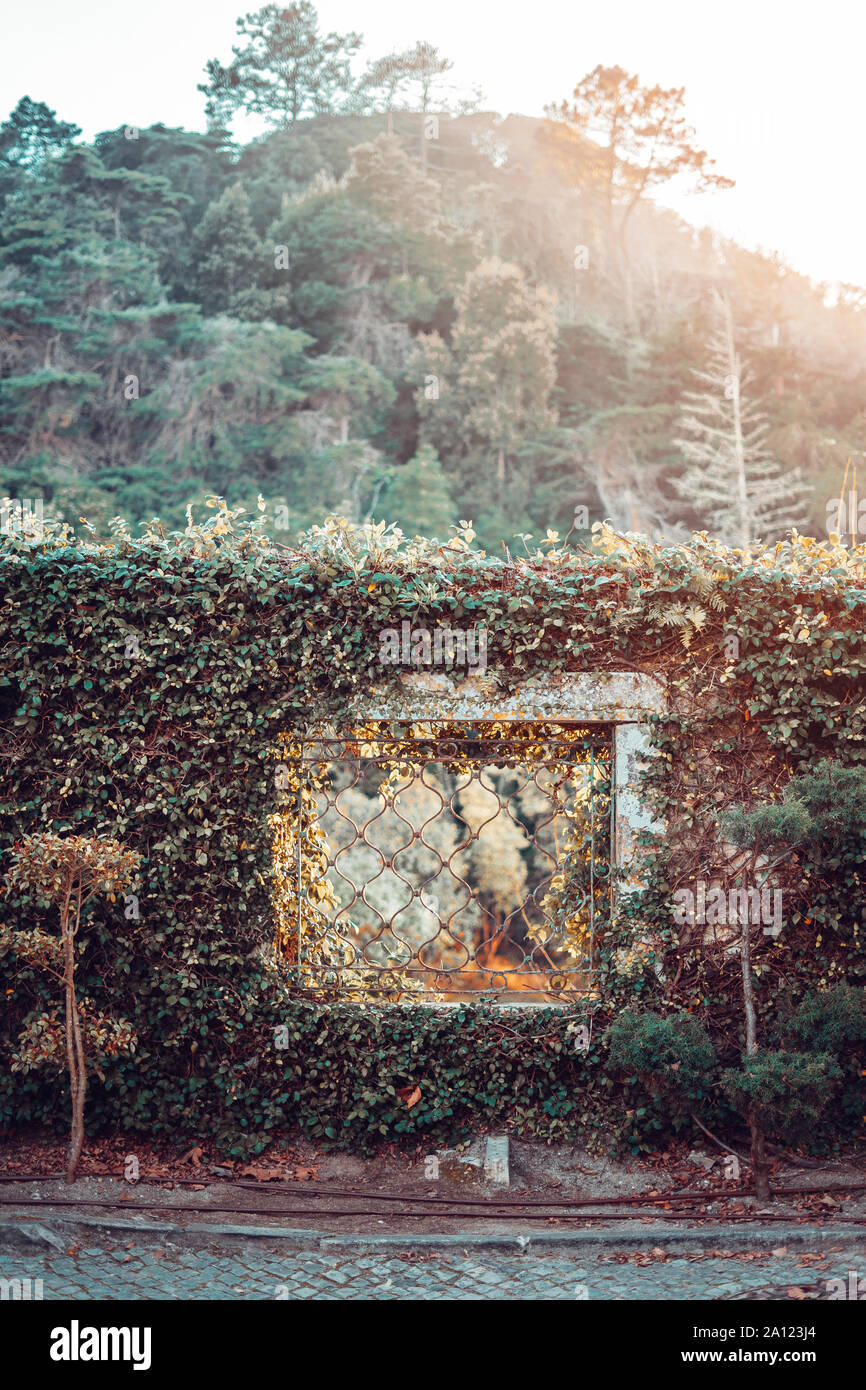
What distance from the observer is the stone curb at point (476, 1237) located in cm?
409

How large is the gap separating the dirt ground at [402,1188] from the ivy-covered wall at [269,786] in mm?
138

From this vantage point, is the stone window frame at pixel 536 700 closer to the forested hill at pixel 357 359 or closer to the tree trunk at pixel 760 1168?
the tree trunk at pixel 760 1168

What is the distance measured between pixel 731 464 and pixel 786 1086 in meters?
23.7

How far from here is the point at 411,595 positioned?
4.89m

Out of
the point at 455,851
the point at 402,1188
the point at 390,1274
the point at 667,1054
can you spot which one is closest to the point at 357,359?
the point at 455,851

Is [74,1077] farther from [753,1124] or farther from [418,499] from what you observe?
[418,499]

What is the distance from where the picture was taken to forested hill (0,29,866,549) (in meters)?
26.0

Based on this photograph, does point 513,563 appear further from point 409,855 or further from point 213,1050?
A: point 409,855

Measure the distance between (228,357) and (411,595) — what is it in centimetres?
2372

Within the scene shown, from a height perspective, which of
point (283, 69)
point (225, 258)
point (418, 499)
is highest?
point (283, 69)

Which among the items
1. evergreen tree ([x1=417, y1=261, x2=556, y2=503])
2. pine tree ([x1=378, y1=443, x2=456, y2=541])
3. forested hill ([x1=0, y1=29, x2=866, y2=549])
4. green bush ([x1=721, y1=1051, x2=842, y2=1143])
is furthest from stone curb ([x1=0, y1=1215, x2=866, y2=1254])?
evergreen tree ([x1=417, y1=261, x2=556, y2=503])

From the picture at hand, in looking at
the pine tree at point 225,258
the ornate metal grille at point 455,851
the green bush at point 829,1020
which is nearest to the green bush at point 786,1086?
the green bush at point 829,1020

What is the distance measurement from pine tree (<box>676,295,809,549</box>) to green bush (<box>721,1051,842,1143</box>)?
2176 cm

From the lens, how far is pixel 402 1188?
15.5 ft
